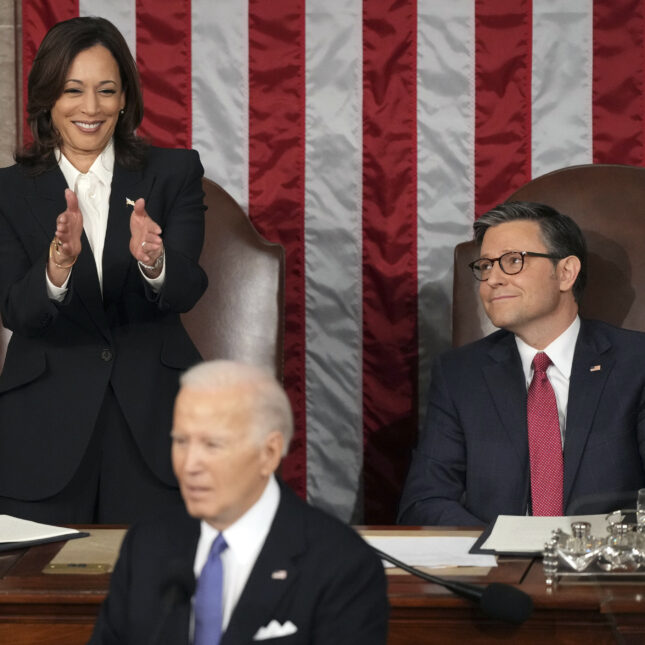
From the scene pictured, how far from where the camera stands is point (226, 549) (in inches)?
66.1

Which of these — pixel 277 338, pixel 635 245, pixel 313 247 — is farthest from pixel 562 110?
pixel 277 338

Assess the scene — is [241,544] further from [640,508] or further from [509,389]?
[509,389]

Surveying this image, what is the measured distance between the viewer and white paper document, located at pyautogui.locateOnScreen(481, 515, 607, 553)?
2.33m

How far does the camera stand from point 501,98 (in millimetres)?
4188

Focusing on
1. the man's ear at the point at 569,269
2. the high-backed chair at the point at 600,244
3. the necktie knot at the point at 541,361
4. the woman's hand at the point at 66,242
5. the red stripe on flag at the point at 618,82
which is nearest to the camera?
the woman's hand at the point at 66,242

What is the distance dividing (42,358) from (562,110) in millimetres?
2071

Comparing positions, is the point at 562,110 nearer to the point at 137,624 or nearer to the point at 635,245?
the point at 635,245

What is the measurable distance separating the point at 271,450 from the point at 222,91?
9.16 feet

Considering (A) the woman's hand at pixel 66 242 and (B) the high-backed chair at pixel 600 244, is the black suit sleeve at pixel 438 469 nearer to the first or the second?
(B) the high-backed chair at pixel 600 244

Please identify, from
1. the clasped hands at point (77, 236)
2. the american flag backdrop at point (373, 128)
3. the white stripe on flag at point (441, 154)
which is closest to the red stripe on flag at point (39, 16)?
the american flag backdrop at point (373, 128)

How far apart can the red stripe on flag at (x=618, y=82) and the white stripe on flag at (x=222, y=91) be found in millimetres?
1161

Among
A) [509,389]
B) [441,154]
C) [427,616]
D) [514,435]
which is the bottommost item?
[427,616]

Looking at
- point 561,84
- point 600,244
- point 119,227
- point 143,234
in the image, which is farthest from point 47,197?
point 561,84

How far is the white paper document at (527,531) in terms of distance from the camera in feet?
7.64
